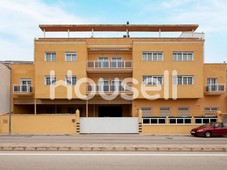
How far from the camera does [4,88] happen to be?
3450 centimetres

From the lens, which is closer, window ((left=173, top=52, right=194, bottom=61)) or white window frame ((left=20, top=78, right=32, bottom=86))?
window ((left=173, top=52, right=194, bottom=61))

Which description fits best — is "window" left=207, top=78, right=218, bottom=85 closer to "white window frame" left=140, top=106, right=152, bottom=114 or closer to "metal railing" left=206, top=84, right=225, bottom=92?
"metal railing" left=206, top=84, right=225, bottom=92

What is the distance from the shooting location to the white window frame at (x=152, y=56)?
111 feet

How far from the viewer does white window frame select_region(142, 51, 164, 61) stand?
33.7 m

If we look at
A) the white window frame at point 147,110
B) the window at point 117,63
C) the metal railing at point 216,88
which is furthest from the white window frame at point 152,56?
the metal railing at point 216,88

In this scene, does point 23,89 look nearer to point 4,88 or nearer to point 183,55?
point 4,88

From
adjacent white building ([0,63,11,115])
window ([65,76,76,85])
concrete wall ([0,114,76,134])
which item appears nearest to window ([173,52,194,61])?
window ([65,76,76,85])

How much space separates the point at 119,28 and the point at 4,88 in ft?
50.9

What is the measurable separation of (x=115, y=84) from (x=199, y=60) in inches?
392

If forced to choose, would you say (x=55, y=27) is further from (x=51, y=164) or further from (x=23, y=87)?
(x=51, y=164)

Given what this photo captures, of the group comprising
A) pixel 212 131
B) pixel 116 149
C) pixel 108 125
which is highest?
pixel 116 149

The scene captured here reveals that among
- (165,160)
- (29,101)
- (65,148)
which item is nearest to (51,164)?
(65,148)

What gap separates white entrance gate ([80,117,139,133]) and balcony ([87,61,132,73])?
6505 millimetres

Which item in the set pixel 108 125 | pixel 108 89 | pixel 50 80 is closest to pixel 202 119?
pixel 108 125
